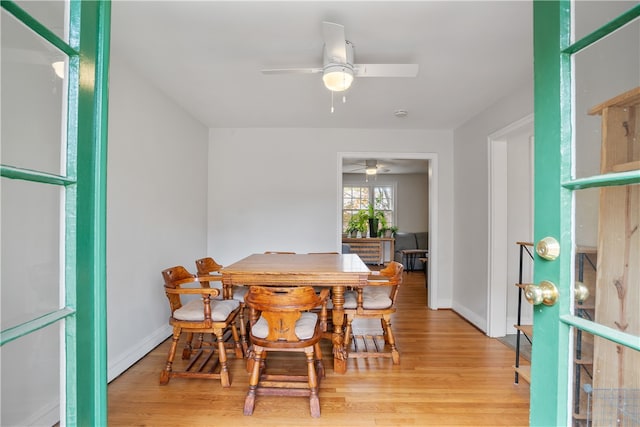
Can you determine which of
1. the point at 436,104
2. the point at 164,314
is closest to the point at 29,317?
the point at 164,314

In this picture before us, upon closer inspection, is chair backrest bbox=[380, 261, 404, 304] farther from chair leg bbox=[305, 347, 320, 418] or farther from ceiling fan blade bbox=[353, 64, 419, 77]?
ceiling fan blade bbox=[353, 64, 419, 77]

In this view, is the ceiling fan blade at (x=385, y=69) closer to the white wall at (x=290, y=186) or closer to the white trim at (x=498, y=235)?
the white trim at (x=498, y=235)

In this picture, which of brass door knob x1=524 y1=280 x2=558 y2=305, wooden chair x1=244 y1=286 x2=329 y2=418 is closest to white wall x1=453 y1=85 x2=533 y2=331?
wooden chair x1=244 y1=286 x2=329 y2=418

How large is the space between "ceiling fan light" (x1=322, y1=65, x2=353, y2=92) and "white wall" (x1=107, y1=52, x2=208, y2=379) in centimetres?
155

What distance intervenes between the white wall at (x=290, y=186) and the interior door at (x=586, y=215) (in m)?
3.51

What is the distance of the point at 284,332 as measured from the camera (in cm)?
189

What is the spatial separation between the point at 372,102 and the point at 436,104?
2.22 feet

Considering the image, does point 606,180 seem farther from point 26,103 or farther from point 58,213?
point 26,103

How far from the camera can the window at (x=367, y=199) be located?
8.61 metres

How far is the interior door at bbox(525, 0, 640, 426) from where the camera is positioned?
2.44 ft

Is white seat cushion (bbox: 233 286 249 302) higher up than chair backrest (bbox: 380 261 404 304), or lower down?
lower down

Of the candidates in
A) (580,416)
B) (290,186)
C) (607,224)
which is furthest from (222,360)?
(290,186)

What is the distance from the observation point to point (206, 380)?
2.32 meters

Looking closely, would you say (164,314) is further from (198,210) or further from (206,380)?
(198,210)
